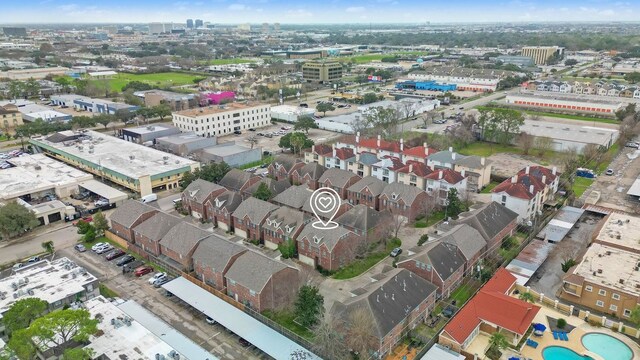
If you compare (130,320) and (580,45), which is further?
(580,45)

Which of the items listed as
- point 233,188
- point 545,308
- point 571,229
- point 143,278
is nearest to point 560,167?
point 571,229

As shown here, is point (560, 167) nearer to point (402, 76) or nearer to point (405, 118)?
point (405, 118)

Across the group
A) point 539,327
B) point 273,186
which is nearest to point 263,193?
point 273,186

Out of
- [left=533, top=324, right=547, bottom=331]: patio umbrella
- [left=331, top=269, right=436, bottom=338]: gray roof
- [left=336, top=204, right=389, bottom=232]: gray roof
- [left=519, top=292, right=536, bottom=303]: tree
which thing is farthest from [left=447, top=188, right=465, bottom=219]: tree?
[left=533, top=324, right=547, bottom=331]: patio umbrella

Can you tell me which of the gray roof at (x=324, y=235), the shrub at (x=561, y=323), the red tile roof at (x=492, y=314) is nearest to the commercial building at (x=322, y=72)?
the gray roof at (x=324, y=235)

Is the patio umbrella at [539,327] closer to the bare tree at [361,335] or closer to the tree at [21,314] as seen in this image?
the bare tree at [361,335]

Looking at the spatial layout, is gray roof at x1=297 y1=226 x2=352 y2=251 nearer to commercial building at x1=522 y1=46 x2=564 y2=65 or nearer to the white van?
the white van
